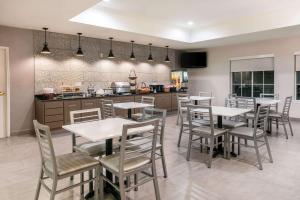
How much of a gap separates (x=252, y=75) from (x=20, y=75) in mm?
6925

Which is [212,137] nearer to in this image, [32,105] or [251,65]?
[32,105]

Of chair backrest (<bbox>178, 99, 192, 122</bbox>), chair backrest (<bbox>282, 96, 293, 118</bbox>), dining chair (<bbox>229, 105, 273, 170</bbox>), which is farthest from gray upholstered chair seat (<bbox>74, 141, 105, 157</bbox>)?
chair backrest (<bbox>282, 96, 293, 118</bbox>)

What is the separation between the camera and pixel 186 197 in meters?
2.40

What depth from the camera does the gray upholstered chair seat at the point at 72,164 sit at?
1984mm

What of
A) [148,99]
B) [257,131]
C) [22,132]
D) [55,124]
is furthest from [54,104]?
[257,131]

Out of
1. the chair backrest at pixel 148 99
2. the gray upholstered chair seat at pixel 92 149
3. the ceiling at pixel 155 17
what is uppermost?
the ceiling at pixel 155 17

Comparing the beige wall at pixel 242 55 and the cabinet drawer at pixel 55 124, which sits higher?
the beige wall at pixel 242 55

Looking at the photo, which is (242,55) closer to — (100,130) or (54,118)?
(54,118)

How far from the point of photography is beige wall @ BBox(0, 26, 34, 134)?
508 cm

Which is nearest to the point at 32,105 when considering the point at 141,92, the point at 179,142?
the point at 141,92

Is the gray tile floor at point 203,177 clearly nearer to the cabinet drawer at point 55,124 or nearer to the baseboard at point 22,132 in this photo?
the cabinet drawer at point 55,124

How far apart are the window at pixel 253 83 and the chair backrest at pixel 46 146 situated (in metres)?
6.97

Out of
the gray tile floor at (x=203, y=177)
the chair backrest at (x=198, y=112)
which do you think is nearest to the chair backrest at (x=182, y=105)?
the chair backrest at (x=198, y=112)

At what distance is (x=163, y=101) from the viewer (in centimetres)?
758
